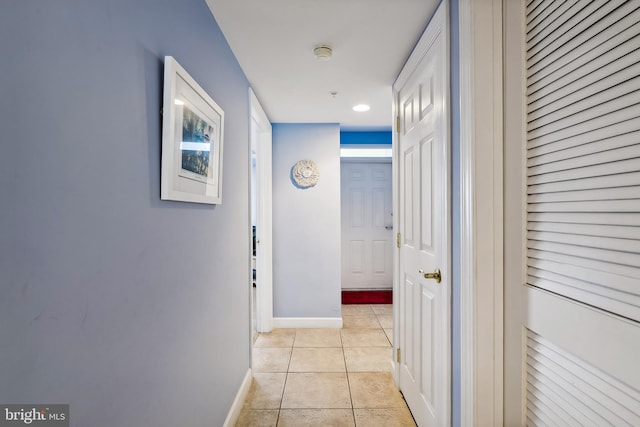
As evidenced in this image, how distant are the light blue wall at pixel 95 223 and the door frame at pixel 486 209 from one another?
1.09m

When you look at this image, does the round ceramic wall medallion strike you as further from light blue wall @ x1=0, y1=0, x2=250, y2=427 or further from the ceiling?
light blue wall @ x1=0, y1=0, x2=250, y2=427

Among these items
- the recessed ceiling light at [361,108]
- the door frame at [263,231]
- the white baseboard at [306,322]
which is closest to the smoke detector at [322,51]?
the recessed ceiling light at [361,108]

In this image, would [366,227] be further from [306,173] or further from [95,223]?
[95,223]

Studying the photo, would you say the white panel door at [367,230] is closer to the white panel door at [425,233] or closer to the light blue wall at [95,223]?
the white panel door at [425,233]

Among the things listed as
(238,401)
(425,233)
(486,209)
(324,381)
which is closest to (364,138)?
(425,233)

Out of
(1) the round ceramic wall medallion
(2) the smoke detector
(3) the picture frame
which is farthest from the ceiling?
(1) the round ceramic wall medallion

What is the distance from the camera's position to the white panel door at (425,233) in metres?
1.45

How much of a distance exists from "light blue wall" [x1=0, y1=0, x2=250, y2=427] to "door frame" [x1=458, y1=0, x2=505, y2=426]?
1.09 metres

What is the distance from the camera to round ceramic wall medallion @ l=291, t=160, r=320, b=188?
3.45 meters

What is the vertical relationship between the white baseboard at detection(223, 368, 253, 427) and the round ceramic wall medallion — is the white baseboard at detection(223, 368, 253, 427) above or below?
below

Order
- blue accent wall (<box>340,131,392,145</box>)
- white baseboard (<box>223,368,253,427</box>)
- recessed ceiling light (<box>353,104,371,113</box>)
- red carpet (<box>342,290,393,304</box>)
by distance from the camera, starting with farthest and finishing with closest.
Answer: red carpet (<box>342,290,393,304</box>) < blue accent wall (<box>340,131,392,145</box>) < recessed ceiling light (<box>353,104,371,113</box>) < white baseboard (<box>223,368,253,427</box>)

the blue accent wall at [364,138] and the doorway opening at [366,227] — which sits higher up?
the blue accent wall at [364,138]

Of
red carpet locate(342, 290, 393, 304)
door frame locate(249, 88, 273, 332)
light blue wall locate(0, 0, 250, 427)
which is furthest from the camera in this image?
red carpet locate(342, 290, 393, 304)

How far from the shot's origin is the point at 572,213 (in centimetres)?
90
